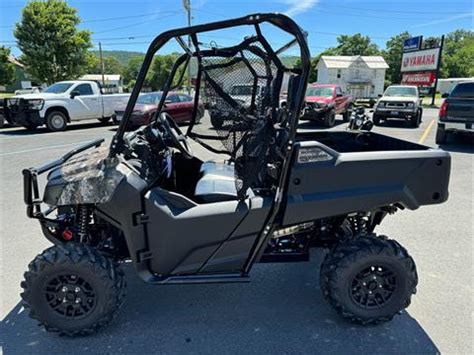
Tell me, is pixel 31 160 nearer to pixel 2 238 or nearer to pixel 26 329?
pixel 2 238

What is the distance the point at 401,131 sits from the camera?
14.4 meters

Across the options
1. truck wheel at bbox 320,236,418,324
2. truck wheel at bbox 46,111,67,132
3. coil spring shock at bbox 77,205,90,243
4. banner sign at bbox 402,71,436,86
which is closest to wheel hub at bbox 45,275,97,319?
coil spring shock at bbox 77,205,90,243

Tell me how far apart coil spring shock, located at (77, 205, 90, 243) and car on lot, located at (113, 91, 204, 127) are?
72 cm

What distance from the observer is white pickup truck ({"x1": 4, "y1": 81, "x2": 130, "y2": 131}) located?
13.6 m

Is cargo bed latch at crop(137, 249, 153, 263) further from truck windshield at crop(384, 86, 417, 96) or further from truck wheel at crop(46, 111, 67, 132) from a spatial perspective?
truck windshield at crop(384, 86, 417, 96)

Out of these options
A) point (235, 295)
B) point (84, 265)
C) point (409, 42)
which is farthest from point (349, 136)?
point (409, 42)

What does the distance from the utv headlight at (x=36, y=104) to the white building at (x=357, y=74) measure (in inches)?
2303

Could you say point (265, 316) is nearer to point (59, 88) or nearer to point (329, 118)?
point (329, 118)

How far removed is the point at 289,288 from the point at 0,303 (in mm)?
2384

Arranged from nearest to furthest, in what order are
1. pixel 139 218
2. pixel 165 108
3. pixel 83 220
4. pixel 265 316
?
pixel 139 218 < pixel 83 220 < pixel 265 316 < pixel 165 108

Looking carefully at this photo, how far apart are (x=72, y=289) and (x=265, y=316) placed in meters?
1.41

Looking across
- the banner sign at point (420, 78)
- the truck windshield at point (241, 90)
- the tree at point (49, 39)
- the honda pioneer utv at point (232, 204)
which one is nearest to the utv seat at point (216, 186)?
the honda pioneer utv at point (232, 204)

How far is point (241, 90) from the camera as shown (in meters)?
2.73

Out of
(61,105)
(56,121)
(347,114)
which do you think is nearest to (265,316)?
(56,121)
